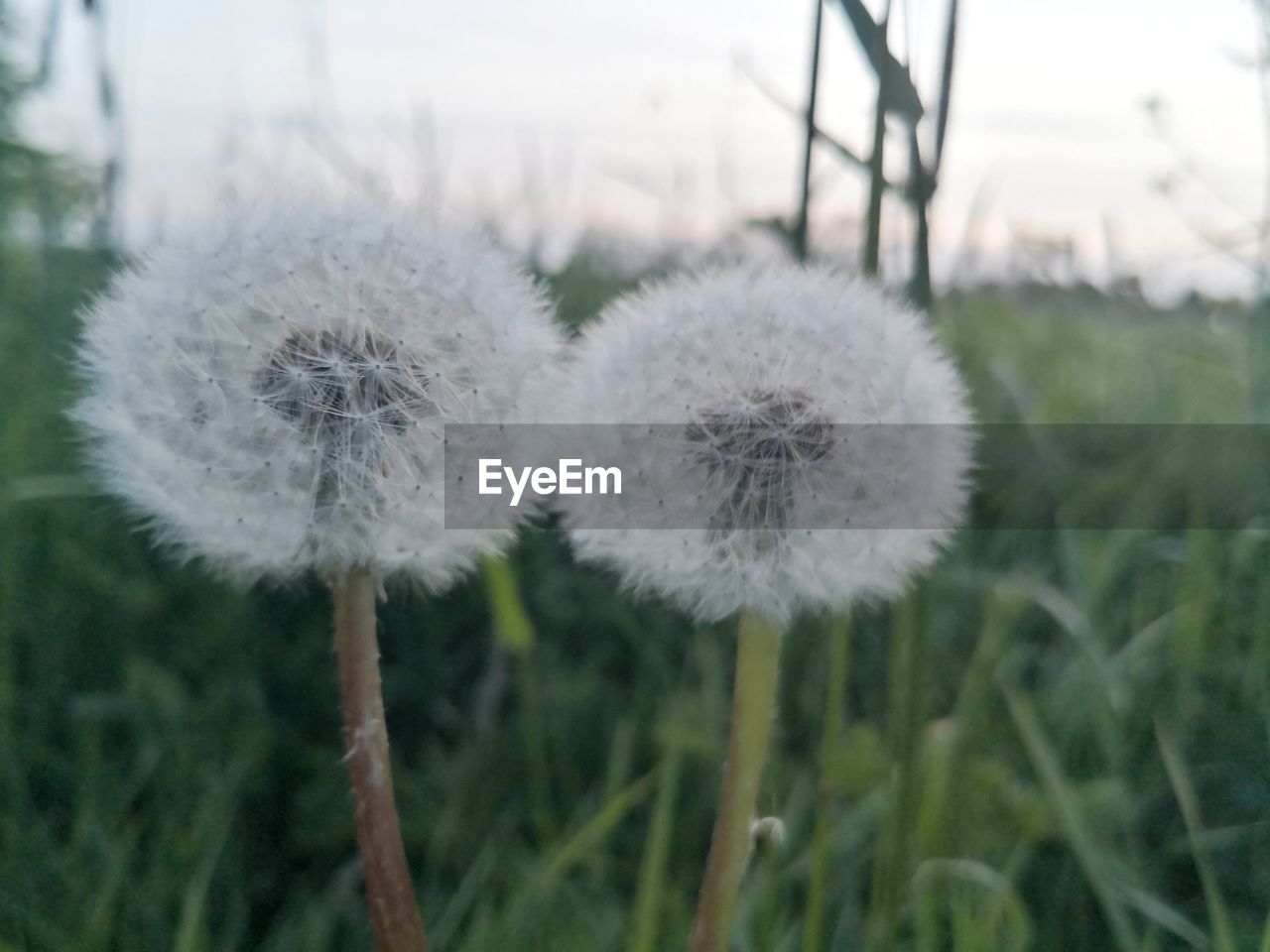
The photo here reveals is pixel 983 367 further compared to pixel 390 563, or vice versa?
pixel 983 367

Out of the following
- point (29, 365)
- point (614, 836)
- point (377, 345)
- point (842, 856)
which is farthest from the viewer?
point (29, 365)

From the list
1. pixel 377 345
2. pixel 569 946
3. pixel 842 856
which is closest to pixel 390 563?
pixel 377 345

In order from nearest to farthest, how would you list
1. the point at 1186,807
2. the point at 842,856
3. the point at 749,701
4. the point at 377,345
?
the point at 749,701 < the point at 377,345 < the point at 1186,807 < the point at 842,856

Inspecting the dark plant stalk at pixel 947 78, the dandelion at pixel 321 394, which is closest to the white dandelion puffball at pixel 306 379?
the dandelion at pixel 321 394

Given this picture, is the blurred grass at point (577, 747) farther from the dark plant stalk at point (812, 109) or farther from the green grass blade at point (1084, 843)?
the dark plant stalk at point (812, 109)

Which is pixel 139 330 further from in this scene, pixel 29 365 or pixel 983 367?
pixel 983 367

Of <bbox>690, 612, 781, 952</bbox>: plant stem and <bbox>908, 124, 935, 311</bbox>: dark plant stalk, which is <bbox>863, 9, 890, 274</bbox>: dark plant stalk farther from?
<bbox>690, 612, 781, 952</bbox>: plant stem
